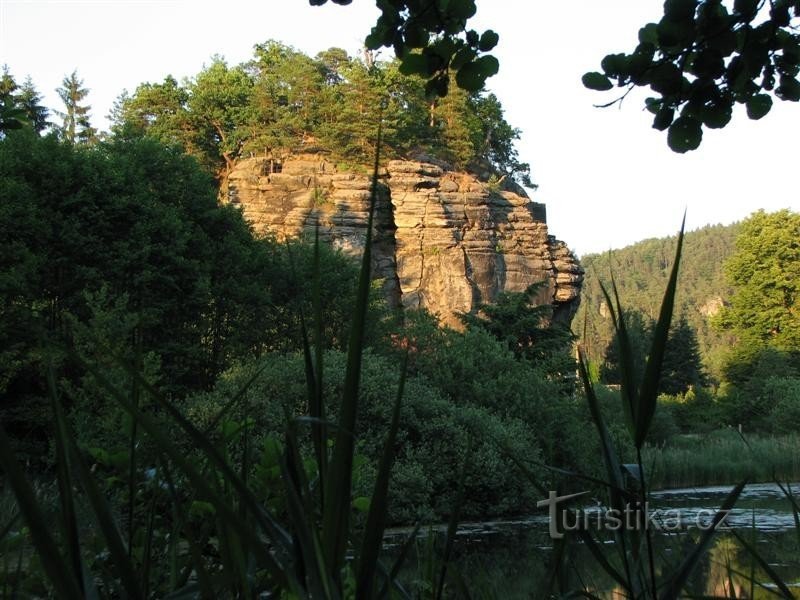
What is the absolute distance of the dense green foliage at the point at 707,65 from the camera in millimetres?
2404

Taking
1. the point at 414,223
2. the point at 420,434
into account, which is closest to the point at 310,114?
the point at 414,223

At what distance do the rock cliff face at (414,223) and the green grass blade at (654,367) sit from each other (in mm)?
33940

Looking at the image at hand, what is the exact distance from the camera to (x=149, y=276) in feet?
62.1

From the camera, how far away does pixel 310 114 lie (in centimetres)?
3878

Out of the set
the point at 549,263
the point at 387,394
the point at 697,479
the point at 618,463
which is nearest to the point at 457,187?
the point at 549,263

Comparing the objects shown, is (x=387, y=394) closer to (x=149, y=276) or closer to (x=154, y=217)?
(x=149, y=276)

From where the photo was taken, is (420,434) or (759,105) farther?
(420,434)

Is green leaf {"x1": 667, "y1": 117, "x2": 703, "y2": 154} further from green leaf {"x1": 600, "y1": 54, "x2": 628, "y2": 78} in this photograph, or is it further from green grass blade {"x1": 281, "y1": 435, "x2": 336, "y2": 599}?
green grass blade {"x1": 281, "y1": 435, "x2": 336, "y2": 599}

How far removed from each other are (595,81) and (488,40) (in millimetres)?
326

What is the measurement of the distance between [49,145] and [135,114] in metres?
22.4

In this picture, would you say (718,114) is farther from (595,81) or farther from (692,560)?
(692,560)

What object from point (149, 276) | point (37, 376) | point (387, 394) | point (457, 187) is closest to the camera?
point (387, 394)

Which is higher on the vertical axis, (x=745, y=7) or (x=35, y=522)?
(x=745, y=7)

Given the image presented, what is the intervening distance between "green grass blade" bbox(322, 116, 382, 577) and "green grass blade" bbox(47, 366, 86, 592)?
0.18 meters
